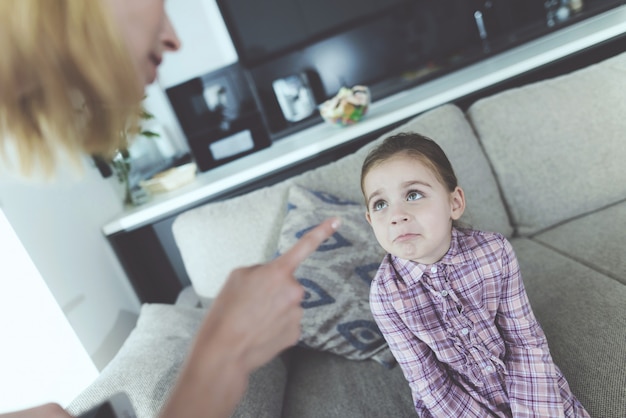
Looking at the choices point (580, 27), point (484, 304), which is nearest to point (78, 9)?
point (484, 304)

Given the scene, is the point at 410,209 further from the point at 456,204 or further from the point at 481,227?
the point at 481,227

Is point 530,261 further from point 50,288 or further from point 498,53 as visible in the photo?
point 50,288

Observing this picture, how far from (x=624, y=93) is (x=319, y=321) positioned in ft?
4.38

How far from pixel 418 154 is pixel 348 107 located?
1.04 m

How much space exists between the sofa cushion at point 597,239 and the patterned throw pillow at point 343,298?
0.64 meters

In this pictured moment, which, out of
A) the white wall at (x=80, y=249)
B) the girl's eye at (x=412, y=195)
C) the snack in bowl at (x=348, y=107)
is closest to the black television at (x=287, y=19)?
the white wall at (x=80, y=249)

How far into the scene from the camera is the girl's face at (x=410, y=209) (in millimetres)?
875

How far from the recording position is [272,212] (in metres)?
1.49

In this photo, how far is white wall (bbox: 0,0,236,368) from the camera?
4.70 ft

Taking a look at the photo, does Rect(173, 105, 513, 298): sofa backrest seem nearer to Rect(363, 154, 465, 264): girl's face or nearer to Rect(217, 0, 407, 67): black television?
Rect(363, 154, 465, 264): girl's face

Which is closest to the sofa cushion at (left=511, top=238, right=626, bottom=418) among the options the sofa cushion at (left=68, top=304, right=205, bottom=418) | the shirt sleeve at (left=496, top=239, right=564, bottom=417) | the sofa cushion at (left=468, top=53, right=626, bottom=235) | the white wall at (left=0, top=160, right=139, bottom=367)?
the shirt sleeve at (left=496, top=239, right=564, bottom=417)

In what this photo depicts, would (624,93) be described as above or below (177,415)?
below

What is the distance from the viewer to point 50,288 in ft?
4.68

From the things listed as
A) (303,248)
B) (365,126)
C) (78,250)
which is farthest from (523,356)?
(78,250)
